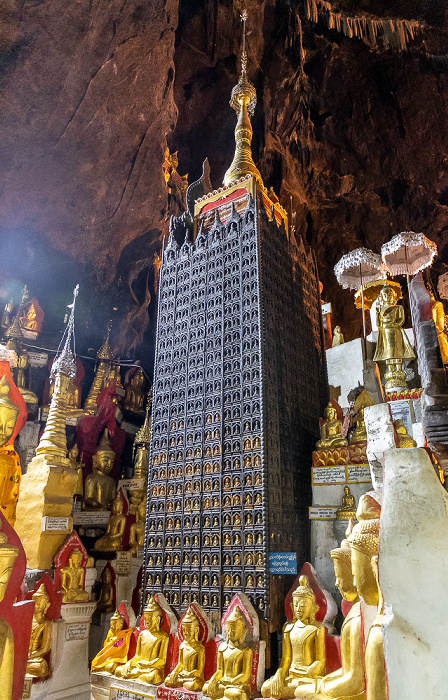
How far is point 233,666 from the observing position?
627cm

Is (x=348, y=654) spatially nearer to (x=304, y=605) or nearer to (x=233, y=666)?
(x=304, y=605)

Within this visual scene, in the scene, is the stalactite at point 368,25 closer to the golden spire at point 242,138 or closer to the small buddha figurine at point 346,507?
the golden spire at point 242,138

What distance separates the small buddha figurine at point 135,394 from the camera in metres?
16.9

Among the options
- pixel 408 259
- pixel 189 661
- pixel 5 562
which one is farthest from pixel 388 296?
pixel 5 562

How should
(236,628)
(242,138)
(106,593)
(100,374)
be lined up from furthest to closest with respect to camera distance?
(100,374) → (242,138) → (106,593) → (236,628)

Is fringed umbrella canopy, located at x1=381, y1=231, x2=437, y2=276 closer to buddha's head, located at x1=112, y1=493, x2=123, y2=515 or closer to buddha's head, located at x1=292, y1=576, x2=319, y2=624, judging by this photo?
buddha's head, located at x1=292, y1=576, x2=319, y2=624

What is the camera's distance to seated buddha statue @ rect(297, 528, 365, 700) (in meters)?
3.76

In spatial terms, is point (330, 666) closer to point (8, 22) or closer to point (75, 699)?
point (75, 699)

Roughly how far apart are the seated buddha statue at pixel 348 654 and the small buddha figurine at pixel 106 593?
7605 millimetres

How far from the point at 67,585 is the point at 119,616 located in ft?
3.72

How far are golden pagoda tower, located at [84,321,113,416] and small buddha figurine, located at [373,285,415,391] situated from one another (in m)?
9.33

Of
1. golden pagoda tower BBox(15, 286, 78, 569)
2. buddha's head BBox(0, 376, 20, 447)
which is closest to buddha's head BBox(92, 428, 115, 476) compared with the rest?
golden pagoda tower BBox(15, 286, 78, 569)

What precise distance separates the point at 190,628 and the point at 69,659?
261cm

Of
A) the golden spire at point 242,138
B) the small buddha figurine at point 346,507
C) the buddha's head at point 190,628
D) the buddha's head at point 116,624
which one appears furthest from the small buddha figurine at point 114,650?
the golden spire at point 242,138
